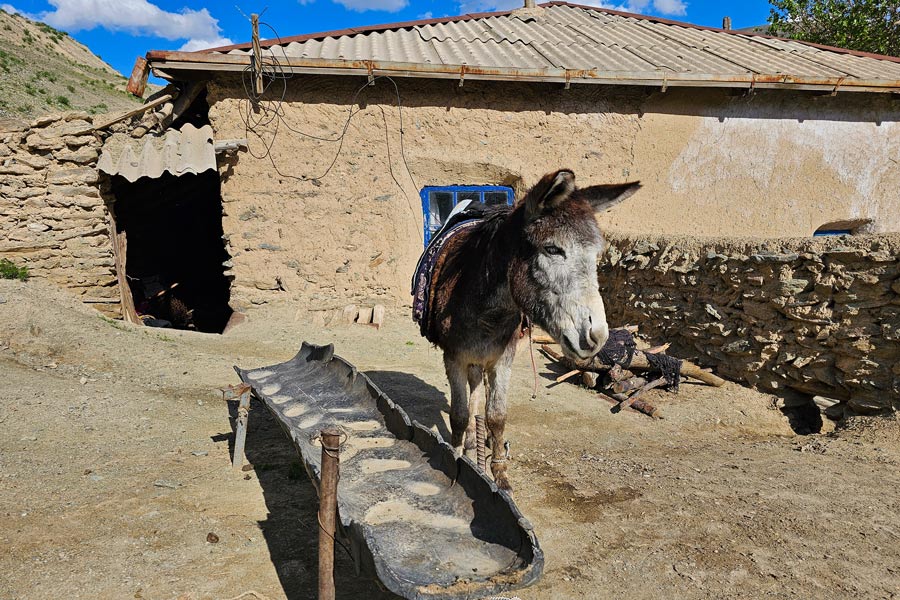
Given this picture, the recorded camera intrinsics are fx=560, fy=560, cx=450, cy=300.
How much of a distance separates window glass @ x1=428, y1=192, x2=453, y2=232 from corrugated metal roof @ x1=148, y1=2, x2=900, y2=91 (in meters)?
1.70

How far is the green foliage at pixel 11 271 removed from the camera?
272 inches

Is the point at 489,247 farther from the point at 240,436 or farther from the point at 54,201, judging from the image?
the point at 54,201

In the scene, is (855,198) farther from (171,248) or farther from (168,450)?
(171,248)

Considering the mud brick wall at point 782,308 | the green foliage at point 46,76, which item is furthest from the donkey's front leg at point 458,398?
the green foliage at point 46,76

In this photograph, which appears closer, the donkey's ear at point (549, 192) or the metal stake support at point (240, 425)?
the donkey's ear at point (549, 192)

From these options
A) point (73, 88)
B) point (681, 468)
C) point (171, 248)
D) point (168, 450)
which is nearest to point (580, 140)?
point (681, 468)

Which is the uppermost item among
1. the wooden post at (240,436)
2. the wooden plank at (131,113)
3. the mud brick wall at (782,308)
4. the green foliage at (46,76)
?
the green foliage at (46,76)

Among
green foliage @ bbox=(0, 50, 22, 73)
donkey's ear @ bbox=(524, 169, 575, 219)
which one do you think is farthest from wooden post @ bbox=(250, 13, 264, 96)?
green foliage @ bbox=(0, 50, 22, 73)

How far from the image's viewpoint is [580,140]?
324 inches

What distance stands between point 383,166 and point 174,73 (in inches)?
116

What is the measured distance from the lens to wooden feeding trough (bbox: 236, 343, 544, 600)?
2.20m

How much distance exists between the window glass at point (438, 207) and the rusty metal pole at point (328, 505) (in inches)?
251

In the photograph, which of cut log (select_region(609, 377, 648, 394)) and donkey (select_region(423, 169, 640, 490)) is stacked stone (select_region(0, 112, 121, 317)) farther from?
cut log (select_region(609, 377, 648, 394))

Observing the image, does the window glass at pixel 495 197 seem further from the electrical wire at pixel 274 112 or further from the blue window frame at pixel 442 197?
the electrical wire at pixel 274 112
